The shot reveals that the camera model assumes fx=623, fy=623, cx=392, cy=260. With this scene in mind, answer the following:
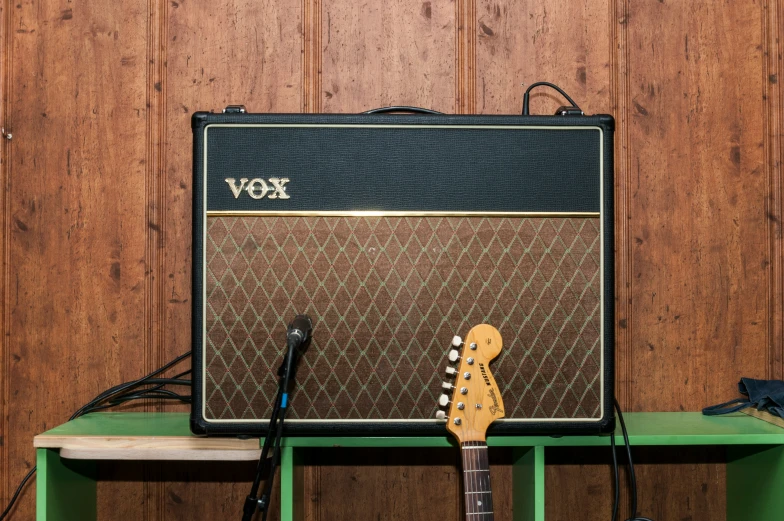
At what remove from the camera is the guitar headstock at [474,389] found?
32.1 inches

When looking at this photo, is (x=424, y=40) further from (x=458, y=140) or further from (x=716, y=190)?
(x=716, y=190)

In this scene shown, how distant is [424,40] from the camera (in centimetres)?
110

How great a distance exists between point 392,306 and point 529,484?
0.33 m

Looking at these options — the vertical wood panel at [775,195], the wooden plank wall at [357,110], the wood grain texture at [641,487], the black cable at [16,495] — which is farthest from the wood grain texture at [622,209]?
the black cable at [16,495]

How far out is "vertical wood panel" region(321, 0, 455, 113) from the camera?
110cm

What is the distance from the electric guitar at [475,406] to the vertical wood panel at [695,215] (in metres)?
0.41

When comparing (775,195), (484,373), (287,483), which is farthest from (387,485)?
(775,195)

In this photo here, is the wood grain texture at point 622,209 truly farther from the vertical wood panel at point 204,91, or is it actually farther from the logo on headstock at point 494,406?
the vertical wood panel at point 204,91

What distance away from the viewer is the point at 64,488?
917 mm

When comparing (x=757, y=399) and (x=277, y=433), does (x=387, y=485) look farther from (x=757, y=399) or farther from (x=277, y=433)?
(x=757, y=399)

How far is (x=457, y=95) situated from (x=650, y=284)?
0.48m

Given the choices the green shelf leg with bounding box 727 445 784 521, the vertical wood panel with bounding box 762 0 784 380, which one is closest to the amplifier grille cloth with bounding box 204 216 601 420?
the green shelf leg with bounding box 727 445 784 521

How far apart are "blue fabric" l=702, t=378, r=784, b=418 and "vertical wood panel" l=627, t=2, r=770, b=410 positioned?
61 millimetres

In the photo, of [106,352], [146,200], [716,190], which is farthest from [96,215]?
[716,190]
